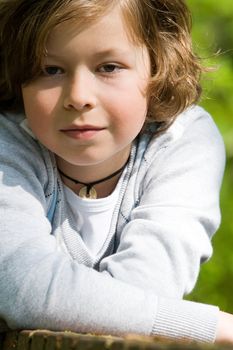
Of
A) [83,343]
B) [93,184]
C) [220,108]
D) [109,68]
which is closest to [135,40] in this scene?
[109,68]

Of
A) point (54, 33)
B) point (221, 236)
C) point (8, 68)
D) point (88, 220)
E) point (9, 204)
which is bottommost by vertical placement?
point (221, 236)

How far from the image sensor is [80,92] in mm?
2604

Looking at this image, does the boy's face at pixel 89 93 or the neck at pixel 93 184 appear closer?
the boy's face at pixel 89 93

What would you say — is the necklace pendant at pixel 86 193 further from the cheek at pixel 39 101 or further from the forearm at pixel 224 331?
the forearm at pixel 224 331

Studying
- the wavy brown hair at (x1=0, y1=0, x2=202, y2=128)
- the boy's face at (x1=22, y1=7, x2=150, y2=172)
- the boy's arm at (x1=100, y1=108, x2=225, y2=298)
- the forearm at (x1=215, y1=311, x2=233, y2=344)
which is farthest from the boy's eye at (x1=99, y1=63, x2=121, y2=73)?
the forearm at (x1=215, y1=311, x2=233, y2=344)

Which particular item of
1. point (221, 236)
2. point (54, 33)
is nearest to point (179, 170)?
point (54, 33)

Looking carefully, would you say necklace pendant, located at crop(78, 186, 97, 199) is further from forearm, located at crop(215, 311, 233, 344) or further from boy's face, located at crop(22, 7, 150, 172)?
forearm, located at crop(215, 311, 233, 344)

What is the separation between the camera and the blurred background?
426cm

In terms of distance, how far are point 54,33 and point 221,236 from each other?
1.96 meters

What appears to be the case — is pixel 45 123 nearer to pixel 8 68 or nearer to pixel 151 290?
pixel 8 68

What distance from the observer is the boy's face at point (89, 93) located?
8.63 feet

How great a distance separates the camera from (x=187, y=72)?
10.0ft

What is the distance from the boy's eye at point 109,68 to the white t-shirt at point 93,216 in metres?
0.40

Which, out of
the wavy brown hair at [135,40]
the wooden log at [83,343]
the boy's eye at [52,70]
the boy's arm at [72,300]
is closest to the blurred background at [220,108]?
the wavy brown hair at [135,40]
